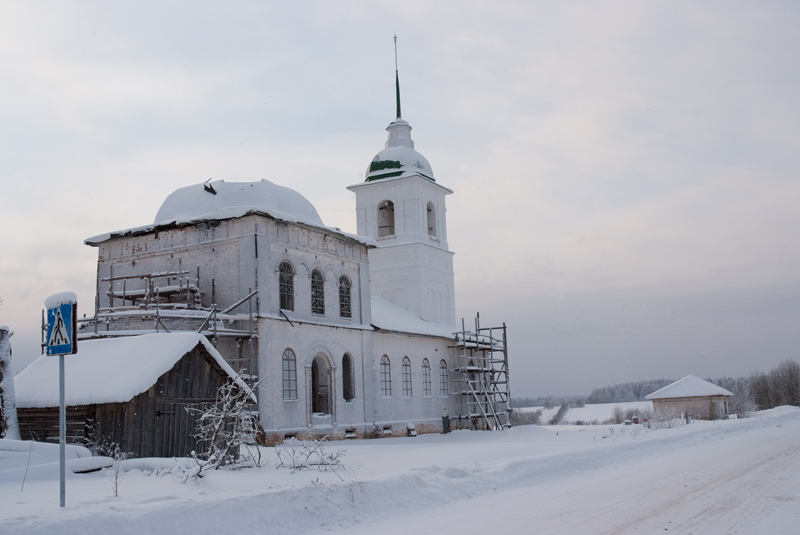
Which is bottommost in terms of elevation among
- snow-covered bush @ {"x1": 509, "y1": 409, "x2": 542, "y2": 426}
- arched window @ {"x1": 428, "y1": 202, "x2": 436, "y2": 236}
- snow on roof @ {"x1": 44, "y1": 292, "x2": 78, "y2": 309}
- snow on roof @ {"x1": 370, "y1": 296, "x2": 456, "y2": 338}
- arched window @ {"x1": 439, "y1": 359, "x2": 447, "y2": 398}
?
snow-covered bush @ {"x1": 509, "y1": 409, "x2": 542, "y2": 426}

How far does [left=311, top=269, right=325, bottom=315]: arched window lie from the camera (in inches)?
1084

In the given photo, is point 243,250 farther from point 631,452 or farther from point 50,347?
point 50,347

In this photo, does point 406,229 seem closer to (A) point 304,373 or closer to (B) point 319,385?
(B) point 319,385

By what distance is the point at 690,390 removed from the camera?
166 feet

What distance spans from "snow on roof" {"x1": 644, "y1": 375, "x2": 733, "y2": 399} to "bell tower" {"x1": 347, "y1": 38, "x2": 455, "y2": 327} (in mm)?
18358

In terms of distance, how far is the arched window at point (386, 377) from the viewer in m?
30.9

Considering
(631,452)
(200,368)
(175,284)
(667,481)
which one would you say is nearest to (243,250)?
(175,284)

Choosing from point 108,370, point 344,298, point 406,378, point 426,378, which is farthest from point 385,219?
point 108,370

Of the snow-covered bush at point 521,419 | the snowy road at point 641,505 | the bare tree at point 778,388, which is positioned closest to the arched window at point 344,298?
the snow-covered bush at point 521,419

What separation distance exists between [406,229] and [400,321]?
7.28 metres

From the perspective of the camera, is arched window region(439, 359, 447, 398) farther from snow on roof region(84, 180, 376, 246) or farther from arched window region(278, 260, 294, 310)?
arched window region(278, 260, 294, 310)

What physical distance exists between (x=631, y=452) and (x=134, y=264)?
1814 cm

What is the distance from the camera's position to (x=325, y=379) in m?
28.4

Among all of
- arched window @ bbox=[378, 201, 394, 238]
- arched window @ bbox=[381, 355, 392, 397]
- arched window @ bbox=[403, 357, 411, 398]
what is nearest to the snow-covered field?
arched window @ bbox=[381, 355, 392, 397]
